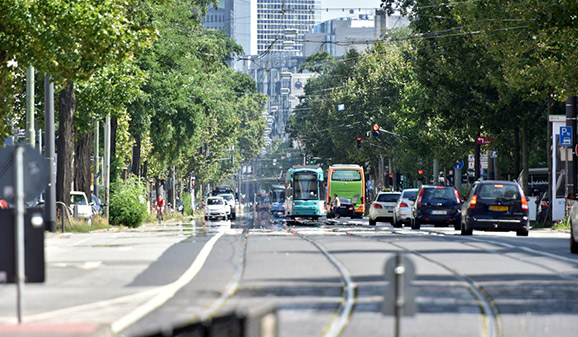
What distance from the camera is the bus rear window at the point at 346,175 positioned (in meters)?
76.8

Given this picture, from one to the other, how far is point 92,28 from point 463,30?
76.1 feet

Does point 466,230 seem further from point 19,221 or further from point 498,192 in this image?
point 19,221

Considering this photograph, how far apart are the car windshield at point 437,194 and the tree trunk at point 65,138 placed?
12.1 m

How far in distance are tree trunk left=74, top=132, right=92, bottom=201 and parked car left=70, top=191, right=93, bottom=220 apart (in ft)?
1.61

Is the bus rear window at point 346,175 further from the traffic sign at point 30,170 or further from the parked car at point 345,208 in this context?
the traffic sign at point 30,170

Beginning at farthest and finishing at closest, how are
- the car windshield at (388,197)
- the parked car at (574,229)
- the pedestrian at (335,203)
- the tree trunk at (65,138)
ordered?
the pedestrian at (335,203) < the car windshield at (388,197) < the tree trunk at (65,138) < the parked car at (574,229)

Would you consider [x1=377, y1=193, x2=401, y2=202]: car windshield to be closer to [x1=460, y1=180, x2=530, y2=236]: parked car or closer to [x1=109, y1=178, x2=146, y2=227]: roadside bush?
[x1=109, y1=178, x2=146, y2=227]: roadside bush

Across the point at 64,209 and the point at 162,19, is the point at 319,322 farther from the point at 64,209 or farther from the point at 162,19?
the point at 162,19

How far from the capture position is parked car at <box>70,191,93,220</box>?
46.5 metres

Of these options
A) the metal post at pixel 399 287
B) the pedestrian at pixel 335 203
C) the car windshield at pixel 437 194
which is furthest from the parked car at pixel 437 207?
the metal post at pixel 399 287

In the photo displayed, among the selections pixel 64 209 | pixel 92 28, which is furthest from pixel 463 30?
pixel 92 28

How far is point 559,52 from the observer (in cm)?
4503

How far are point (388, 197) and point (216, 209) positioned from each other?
21586 mm

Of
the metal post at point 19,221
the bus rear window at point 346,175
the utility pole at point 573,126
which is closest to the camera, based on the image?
the metal post at point 19,221
